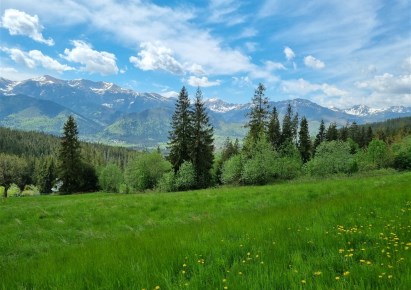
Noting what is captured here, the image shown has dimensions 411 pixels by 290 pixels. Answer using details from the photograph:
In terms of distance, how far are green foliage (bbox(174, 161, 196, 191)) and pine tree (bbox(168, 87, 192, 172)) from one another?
247cm

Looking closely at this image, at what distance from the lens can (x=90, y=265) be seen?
5.79 m

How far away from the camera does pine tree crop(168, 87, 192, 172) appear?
6069cm

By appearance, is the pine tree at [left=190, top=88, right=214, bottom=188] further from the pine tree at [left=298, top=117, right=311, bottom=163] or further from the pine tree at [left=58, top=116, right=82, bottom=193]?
the pine tree at [left=298, top=117, right=311, bottom=163]

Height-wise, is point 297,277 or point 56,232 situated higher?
point 297,277

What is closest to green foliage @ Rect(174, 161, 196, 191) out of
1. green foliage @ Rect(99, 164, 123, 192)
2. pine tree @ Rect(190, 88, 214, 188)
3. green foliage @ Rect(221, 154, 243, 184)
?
pine tree @ Rect(190, 88, 214, 188)

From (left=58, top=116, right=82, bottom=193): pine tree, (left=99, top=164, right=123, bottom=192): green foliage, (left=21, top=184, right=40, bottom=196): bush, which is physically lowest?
(left=21, top=184, right=40, bottom=196): bush

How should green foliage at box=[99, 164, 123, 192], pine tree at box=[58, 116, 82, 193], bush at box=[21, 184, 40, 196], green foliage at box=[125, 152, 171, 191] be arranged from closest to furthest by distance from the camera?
pine tree at box=[58, 116, 82, 193] → green foliage at box=[125, 152, 171, 191] → green foliage at box=[99, 164, 123, 192] → bush at box=[21, 184, 40, 196]

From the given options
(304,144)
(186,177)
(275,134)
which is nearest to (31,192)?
(186,177)

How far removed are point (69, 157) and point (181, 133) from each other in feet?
101

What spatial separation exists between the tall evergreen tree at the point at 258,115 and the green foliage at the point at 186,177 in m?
13.2

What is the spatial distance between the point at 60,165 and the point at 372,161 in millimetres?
78543

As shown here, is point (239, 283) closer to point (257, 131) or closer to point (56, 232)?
point (56, 232)

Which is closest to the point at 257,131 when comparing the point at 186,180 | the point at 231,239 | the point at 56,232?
the point at 186,180

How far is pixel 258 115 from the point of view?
63531 millimetres
